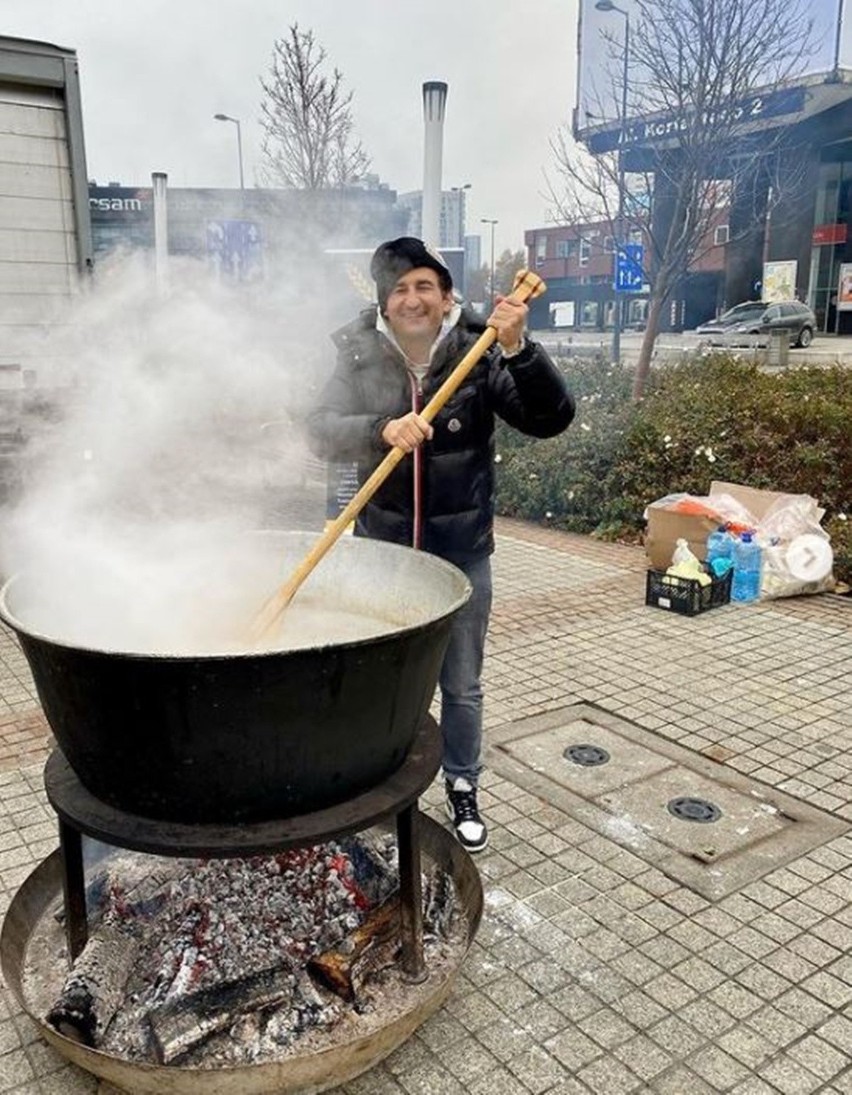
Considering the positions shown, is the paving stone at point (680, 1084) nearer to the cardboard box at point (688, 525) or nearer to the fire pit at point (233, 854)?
the fire pit at point (233, 854)

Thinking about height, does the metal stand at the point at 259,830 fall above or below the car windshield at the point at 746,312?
below

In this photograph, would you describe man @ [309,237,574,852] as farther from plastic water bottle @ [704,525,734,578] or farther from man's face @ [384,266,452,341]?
plastic water bottle @ [704,525,734,578]

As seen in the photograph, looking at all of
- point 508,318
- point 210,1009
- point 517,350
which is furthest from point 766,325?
point 210,1009

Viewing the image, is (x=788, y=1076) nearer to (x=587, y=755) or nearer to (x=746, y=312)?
(x=587, y=755)

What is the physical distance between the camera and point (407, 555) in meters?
2.38

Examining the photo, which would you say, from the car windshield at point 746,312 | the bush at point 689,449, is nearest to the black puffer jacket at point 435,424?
the bush at point 689,449

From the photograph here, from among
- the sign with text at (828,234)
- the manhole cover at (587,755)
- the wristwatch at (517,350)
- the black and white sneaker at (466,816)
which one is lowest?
the manhole cover at (587,755)

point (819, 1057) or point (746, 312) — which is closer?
point (819, 1057)

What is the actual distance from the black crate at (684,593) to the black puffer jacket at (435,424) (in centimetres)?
280

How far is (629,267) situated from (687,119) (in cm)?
174

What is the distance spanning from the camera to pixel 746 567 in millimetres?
5500

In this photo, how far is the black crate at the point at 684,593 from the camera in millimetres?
5316

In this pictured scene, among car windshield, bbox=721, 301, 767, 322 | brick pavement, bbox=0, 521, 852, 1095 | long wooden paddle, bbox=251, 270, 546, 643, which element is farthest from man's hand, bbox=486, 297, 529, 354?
car windshield, bbox=721, 301, 767, 322

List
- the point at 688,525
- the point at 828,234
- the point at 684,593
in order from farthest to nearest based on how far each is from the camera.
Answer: the point at 828,234, the point at 688,525, the point at 684,593
